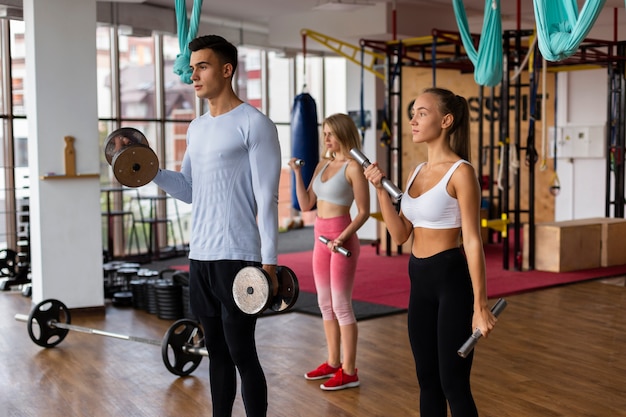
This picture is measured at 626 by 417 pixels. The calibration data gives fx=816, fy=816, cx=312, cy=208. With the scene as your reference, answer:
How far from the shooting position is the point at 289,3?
31.6 feet

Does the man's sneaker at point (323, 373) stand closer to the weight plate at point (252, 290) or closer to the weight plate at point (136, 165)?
the weight plate at point (252, 290)

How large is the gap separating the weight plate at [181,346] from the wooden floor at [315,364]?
0.20ft

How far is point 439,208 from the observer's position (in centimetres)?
261

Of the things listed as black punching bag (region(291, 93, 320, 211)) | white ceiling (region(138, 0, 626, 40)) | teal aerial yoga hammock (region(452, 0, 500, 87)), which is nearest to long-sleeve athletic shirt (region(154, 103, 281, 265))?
teal aerial yoga hammock (region(452, 0, 500, 87))

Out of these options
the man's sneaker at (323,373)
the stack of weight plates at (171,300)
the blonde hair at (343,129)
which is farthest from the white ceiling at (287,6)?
the man's sneaker at (323,373)

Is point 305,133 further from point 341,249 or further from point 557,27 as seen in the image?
point 557,27

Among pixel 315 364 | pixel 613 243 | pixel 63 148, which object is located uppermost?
pixel 63 148

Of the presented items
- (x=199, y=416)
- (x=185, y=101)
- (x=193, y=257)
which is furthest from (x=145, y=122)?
(x=193, y=257)

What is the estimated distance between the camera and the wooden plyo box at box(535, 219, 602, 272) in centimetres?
776

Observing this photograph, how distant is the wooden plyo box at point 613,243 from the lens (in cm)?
814

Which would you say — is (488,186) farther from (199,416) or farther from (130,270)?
(199,416)

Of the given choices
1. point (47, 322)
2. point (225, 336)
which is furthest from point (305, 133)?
point (225, 336)

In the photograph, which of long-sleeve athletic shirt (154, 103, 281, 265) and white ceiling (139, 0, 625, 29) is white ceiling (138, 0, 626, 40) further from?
long-sleeve athletic shirt (154, 103, 281, 265)

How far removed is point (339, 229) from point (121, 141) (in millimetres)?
1483
